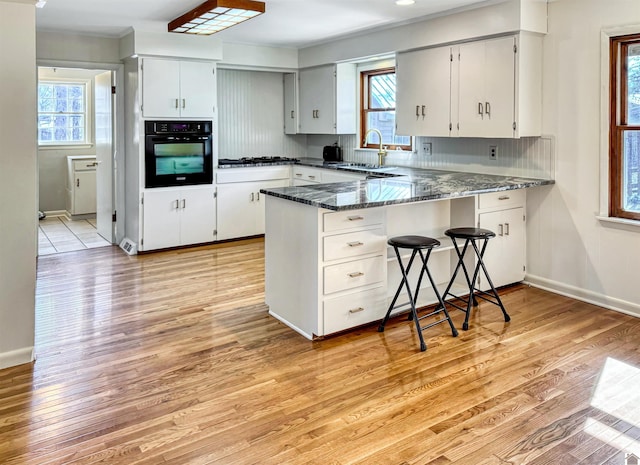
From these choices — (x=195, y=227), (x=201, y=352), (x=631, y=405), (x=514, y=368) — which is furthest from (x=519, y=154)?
(x=195, y=227)

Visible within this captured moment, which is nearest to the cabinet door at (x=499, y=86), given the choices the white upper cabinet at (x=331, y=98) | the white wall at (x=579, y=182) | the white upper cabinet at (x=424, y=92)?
the white wall at (x=579, y=182)

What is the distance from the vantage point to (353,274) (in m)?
3.52

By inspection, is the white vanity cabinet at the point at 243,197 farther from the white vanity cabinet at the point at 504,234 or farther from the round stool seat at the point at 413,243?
the round stool seat at the point at 413,243

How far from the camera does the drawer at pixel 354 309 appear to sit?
3445mm

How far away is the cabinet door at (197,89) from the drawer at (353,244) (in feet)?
10.8

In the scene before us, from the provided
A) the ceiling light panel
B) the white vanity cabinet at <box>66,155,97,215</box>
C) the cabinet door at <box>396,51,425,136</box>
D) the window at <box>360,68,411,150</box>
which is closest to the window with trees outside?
the cabinet door at <box>396,51,425,136</box>

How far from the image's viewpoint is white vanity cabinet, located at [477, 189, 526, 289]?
14.0ft

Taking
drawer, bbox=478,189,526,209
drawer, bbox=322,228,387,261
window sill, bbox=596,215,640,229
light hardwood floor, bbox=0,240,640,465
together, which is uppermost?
drawer, bbox=478,189,526,209

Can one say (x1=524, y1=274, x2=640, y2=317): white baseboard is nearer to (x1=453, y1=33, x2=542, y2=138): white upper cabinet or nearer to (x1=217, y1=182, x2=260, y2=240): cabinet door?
(x1=453, y1=33, x2=542, y2=138): white upper cabinet

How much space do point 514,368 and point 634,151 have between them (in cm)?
197

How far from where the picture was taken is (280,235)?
12.2 feet

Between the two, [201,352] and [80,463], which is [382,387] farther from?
[80,463]

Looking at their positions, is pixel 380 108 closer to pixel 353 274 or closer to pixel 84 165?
pixel 353 274

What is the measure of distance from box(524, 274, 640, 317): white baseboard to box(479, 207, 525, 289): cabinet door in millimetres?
144
